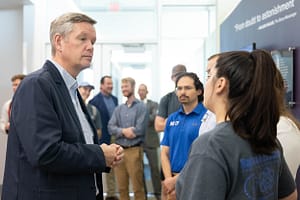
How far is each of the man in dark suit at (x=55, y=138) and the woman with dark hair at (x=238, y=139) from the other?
19.1 inches

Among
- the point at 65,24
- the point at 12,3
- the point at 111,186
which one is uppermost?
the point at 12,3

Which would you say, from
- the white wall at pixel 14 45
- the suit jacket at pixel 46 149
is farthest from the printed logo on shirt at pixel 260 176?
the white wall at pixel 14 45

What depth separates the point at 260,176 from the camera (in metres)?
1.15

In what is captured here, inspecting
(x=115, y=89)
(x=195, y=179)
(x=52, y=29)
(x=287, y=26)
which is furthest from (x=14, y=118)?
(x=115, y=89)

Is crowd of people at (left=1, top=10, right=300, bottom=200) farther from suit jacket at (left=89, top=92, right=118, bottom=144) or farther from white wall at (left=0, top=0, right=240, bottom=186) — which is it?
white wall at (left=0, top=0, right=240, bottom=186)

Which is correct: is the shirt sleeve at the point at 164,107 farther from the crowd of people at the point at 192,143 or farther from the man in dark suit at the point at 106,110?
the crowd of people at the point at 192,143

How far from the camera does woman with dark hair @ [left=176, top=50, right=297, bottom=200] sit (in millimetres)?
1085

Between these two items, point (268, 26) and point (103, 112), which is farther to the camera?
point (103, 112)

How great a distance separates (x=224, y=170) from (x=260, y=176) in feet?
0.47

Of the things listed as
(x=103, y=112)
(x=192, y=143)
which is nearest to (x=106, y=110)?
(x=103, y=112)

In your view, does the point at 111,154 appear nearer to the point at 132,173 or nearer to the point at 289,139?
the point at 289,139

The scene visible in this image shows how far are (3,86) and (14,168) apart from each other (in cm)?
490

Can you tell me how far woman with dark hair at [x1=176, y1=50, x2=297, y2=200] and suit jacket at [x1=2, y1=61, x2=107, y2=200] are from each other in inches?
18.8

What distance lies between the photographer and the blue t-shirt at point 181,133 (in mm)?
3016
